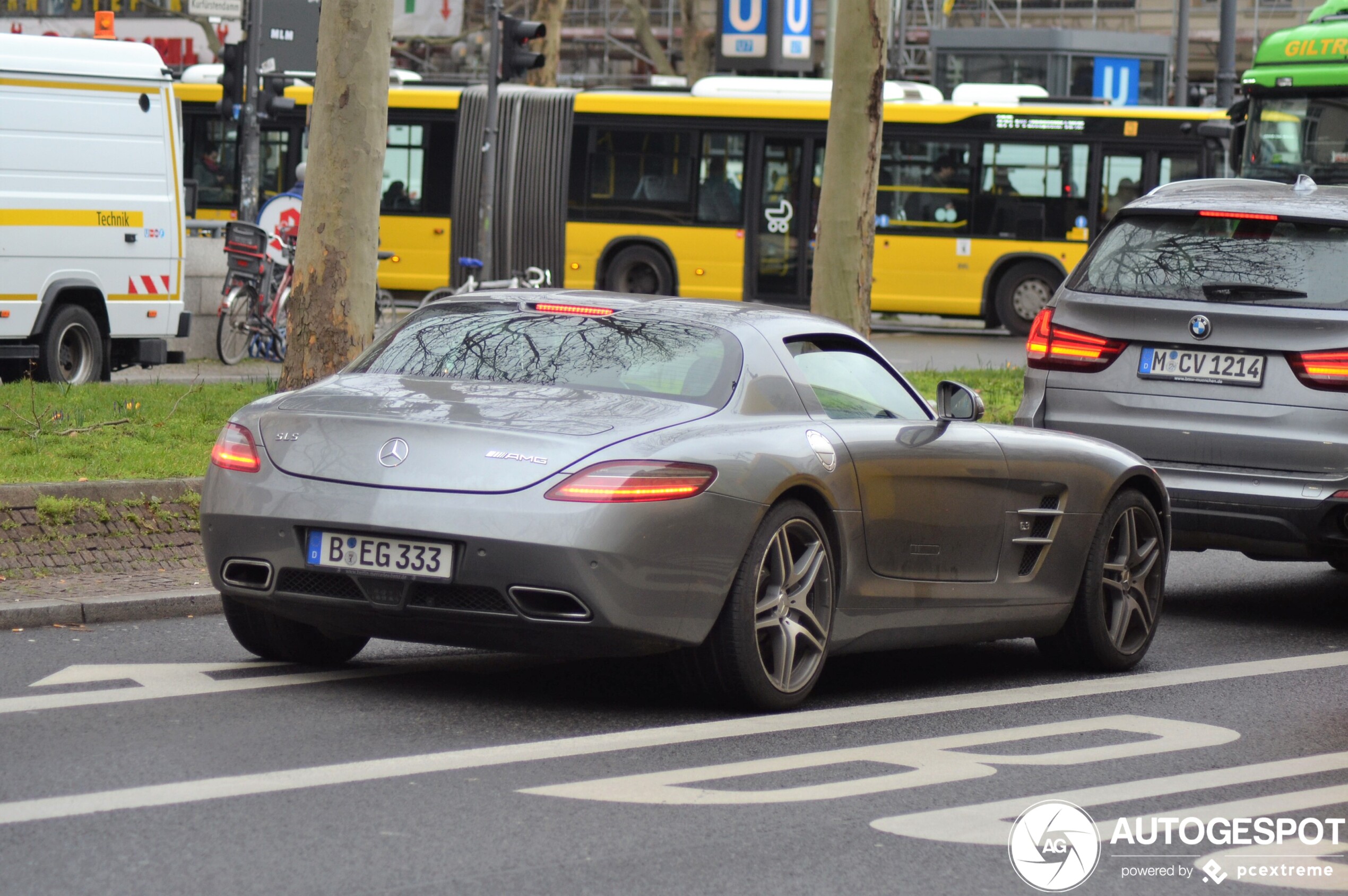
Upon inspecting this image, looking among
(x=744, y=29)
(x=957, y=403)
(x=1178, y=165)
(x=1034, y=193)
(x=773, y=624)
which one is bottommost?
(x=773, y=624)

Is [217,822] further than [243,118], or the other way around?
[243,118]

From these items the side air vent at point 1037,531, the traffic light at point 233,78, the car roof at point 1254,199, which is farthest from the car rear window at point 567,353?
the traffic light at point 233,78

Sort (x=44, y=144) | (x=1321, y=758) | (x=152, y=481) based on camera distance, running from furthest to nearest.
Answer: (x=44, y=144) → (x=152, y=481) → (x=1321, y=758)

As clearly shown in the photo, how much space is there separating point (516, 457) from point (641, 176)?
24.7 meters

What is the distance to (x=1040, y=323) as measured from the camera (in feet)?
31.3

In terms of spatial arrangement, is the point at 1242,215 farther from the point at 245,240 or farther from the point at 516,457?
the point at 245,240

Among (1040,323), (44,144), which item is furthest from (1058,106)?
(1040,323)

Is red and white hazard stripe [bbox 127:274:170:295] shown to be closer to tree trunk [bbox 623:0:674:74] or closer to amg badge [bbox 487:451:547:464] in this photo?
amg badge [bbox 487:451:547:464]

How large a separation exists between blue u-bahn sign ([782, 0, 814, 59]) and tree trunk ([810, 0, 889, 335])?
18979 millimetres

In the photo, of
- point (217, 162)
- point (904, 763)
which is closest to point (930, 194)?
point (217, 162)

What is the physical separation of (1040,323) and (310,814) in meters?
5.45

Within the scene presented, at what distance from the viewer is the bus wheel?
28.8 metres

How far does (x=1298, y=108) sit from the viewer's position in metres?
20.4

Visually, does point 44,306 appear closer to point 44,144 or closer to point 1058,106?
point 44,144
